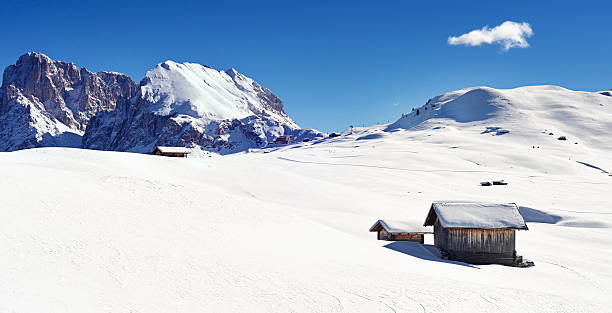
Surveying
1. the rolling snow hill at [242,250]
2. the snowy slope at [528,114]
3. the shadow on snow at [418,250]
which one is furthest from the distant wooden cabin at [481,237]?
the snowy slope at [528,114]

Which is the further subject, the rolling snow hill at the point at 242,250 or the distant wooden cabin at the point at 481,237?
the distant wooden cabin at the point at 481,237

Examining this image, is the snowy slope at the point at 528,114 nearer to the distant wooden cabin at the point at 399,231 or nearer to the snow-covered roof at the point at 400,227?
the snow-covered roof at the point at 400,227

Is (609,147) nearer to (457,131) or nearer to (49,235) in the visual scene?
(457,131)

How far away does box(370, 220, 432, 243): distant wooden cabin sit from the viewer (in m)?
29.2

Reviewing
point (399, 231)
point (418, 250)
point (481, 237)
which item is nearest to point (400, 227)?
point (399, 231)

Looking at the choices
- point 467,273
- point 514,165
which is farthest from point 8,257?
point 514,165

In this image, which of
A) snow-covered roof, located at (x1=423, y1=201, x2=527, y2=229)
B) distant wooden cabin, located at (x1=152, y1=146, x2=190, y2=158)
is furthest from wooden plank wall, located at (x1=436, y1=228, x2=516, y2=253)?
distant wooden cabin, located at (x1=152, y1=146, x2=190, y2=158)

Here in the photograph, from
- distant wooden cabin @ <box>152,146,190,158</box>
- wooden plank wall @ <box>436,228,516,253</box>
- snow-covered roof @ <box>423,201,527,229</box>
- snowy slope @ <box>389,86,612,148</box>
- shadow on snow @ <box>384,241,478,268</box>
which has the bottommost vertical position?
shadow on snow @ <box>384,241,478,268</box>

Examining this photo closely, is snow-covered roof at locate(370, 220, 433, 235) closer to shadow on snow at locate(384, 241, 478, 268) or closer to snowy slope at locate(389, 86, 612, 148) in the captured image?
shadow on snow at locate(384, 241, 478, 268)

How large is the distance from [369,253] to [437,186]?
46.0 meters

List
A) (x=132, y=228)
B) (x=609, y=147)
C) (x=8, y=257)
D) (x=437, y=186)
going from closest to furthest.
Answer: (x=8, y=257), (x=132, y=228), (x=437, y=186), (x=609, y=147)

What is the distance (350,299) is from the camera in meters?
13.6

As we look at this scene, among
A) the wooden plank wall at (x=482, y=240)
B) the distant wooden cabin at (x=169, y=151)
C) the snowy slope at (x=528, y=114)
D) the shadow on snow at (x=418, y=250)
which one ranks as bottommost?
the shadow on snow at (x=418, y=250)

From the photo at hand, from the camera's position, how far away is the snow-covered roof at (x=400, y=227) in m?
29.1
